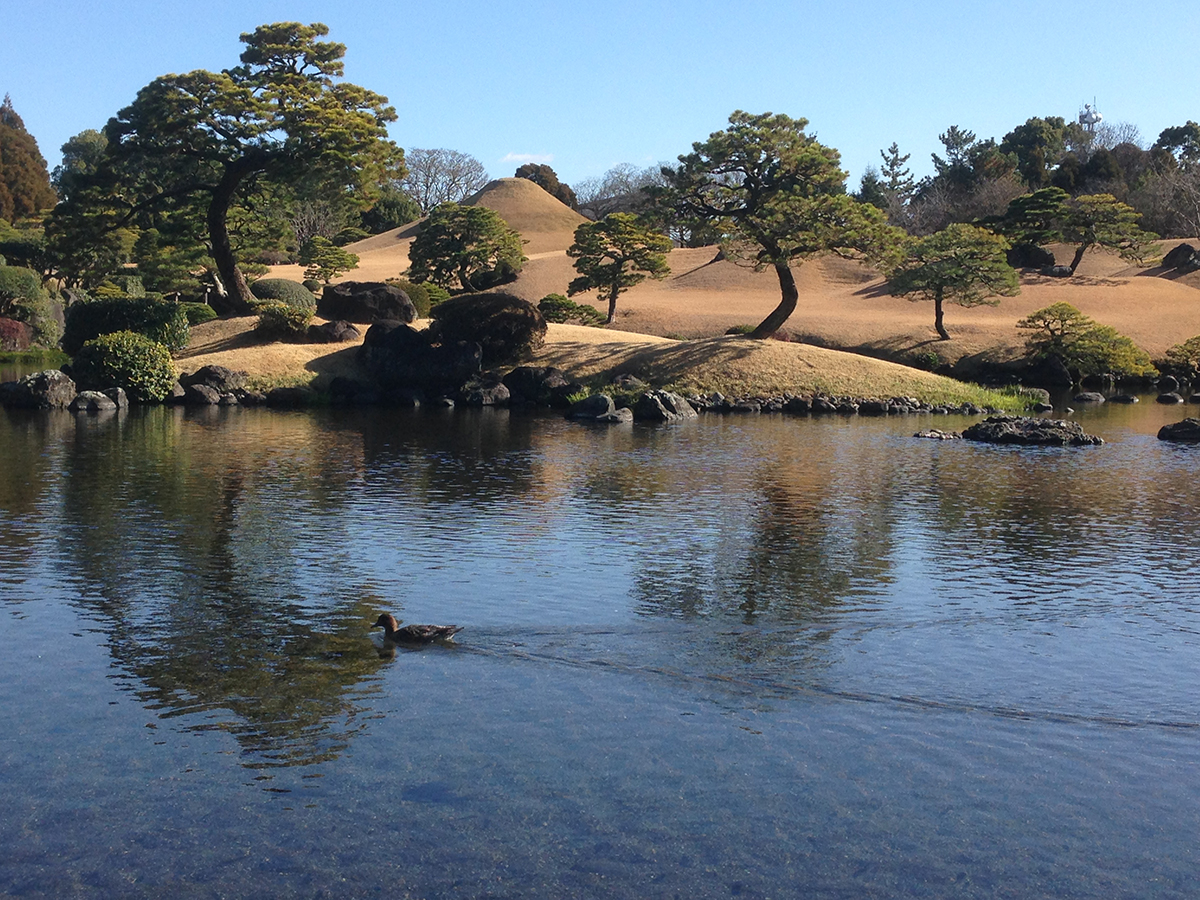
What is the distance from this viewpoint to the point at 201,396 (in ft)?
135

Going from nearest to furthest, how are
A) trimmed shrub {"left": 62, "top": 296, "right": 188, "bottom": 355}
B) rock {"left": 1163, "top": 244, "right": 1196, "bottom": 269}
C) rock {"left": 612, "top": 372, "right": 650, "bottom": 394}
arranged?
rock {"left": 612, "top": 372, "right": 650, "bottom": 394} → trimmed shrub {"left": 62, "top": 296, "right": 188, "bottom": 355} → rock {"left": 1163, "top": 244, "right": 1196, "bottom": 269}

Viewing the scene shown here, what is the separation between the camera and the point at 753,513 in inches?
788

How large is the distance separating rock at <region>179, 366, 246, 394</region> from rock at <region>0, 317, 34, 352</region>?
973 inches

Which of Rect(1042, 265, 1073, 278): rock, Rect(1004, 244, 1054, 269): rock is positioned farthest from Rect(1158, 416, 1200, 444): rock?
Rect(1004, 244, 1054, 269): rock

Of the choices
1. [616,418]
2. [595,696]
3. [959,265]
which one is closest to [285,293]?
[616,418]

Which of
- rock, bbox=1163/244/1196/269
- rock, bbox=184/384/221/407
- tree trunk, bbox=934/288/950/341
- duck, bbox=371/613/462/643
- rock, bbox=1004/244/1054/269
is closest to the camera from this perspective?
duck, bbox=371/613/462/643

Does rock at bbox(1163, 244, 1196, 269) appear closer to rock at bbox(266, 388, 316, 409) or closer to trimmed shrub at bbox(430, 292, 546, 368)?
trimmed shrub at bbox(430, 292, 546, 368)

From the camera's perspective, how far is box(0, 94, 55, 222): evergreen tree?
369 ft

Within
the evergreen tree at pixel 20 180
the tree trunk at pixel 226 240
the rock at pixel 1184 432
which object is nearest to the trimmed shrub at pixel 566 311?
the tree trunk at pixel 226 240

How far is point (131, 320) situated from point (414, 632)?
37.6 m

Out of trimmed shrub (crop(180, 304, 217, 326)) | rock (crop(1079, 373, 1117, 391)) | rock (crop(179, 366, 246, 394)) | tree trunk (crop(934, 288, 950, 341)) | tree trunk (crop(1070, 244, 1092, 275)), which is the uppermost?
tree trunk (crop(1070, 244, 1092, 275))

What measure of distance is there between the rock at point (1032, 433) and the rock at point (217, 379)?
26.5 m

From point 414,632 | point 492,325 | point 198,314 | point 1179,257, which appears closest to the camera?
point 414,632

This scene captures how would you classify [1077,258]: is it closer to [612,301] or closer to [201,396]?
[612,301]
